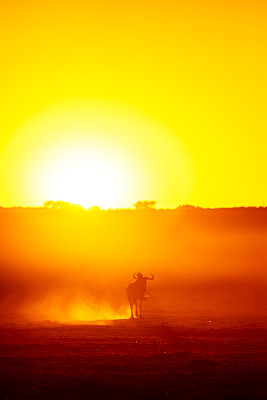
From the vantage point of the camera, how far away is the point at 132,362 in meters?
23.4

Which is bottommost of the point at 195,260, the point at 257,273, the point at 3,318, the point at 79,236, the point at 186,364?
the point at 186,364

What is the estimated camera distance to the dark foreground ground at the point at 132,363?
19344mm

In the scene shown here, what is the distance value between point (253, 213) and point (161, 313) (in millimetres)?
78168

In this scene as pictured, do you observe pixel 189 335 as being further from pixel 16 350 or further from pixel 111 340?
pixel 16 350

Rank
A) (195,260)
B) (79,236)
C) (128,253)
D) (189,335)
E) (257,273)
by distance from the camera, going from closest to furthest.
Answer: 1. (189,335)
2. (257,273)
3. (195,260)
4. (128,253)
5. (79,236)

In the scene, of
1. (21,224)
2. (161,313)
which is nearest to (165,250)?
(21,224)

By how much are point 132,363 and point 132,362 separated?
0.62 ft

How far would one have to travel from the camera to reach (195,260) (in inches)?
3482

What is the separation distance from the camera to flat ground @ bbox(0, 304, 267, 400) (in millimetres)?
19359

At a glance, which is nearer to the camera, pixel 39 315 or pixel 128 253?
pixel 39 315

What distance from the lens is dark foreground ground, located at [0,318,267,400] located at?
19344 mm

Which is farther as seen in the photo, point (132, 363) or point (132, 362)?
point (132, 362)

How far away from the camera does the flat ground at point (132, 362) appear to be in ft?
63.5

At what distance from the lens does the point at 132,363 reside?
23234 mm
